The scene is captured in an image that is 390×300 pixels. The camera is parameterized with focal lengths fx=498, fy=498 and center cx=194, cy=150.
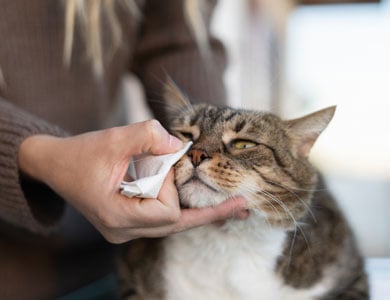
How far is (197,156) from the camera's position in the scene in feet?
2.46

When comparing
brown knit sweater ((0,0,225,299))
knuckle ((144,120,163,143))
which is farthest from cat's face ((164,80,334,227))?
brown knit sweater ((0,0,225,299))

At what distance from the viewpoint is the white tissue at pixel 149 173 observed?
64 cm

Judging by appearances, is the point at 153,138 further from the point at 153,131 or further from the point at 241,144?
the point at 241,144

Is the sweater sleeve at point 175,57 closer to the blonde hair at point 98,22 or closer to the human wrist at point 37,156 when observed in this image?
the blonde hair at point 98,22

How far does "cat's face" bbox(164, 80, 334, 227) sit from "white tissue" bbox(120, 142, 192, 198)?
0.19 ft

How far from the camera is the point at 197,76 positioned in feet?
4.10

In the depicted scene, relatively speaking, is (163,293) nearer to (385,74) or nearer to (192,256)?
(192,256)

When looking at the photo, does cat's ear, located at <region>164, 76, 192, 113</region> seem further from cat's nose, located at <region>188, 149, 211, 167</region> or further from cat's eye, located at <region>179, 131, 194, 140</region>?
cat's nose, located at <region>188, 149, 211, 167</region>

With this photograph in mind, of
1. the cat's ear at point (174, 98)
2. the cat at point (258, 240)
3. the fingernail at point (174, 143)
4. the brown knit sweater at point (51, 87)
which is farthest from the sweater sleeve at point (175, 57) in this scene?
the fingernail at point (174, 143)

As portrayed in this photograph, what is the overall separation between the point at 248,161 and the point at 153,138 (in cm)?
22

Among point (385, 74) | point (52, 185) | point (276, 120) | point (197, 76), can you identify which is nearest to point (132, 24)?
point (197, 76)

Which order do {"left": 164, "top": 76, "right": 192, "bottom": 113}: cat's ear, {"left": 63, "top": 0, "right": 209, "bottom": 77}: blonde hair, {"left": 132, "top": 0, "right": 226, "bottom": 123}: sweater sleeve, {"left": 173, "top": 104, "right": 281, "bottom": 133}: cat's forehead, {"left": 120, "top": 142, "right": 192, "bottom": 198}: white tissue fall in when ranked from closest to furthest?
{"left": 120, "top": 142, "right": 192, "bottom": 198}: white tissue, {"left": 173, "top": 104, "right": 281, "bottom": 133}: cat's forehead, {"left": 164, "top": 76, "right": 192, "bottom": 113}: cat's ear, {"left": 63, "top": 0, "right": 209, "bottom": 77}: blonde hair, {"left": 132, "top": 0, "right": 226, "bottom": 123}: sweater sleeve

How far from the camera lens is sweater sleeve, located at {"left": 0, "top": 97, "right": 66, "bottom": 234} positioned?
79cm

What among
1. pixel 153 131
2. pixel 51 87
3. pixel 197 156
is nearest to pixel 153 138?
pixel 153 131
